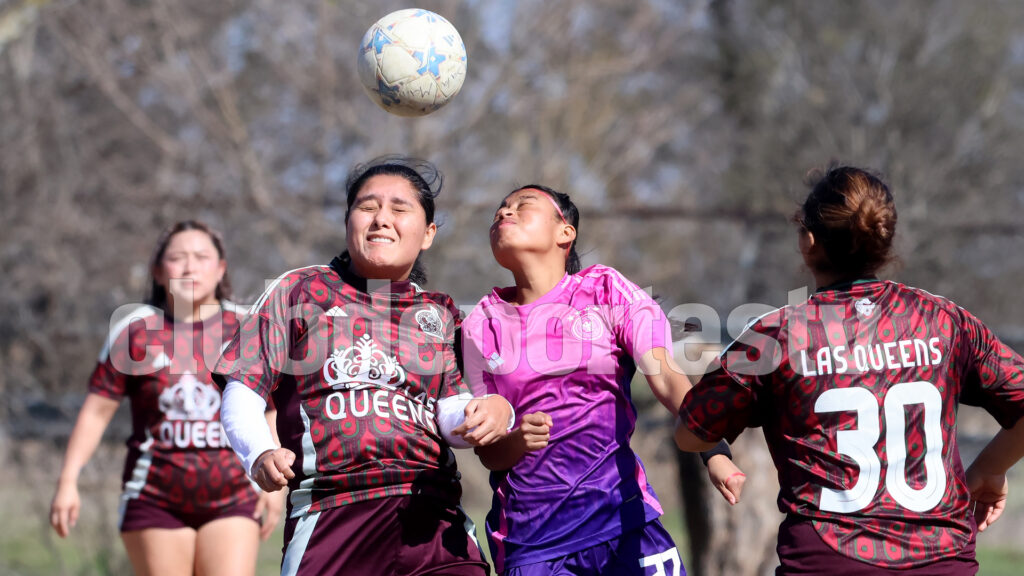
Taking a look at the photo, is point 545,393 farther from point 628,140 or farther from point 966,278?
point 966,278

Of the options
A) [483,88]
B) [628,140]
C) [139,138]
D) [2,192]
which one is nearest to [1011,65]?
[628,140]

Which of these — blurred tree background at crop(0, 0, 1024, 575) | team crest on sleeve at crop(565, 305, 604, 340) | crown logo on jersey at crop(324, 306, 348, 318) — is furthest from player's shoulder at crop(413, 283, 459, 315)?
blurred tree background at crop(0, 0, 1024, 575)

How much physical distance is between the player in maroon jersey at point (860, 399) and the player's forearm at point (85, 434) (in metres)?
2.70

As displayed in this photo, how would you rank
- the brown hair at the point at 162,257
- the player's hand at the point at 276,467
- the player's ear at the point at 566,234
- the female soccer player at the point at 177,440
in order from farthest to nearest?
the brown hair at the point at 162,257
the female soccer player at the point at 177,440
the player's ear at the point at 566,234
the player's hand at the point at 276,467

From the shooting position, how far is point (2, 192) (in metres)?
9.75

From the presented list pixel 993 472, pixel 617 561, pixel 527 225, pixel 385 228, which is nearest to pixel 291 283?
pixel 385 228

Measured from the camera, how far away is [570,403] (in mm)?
2938

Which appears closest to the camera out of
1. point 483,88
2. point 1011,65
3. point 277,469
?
point 277,469

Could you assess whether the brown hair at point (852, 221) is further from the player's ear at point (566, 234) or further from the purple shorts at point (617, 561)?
the purple shorts at point (617, 561)

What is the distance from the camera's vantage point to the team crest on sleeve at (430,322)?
2.94 m

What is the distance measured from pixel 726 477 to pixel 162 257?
108 inches

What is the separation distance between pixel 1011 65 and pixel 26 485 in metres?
15.1

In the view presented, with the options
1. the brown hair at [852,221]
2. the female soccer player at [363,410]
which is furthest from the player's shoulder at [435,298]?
the brown hair at [852,221]

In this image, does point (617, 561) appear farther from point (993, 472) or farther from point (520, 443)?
point (993, 472)
